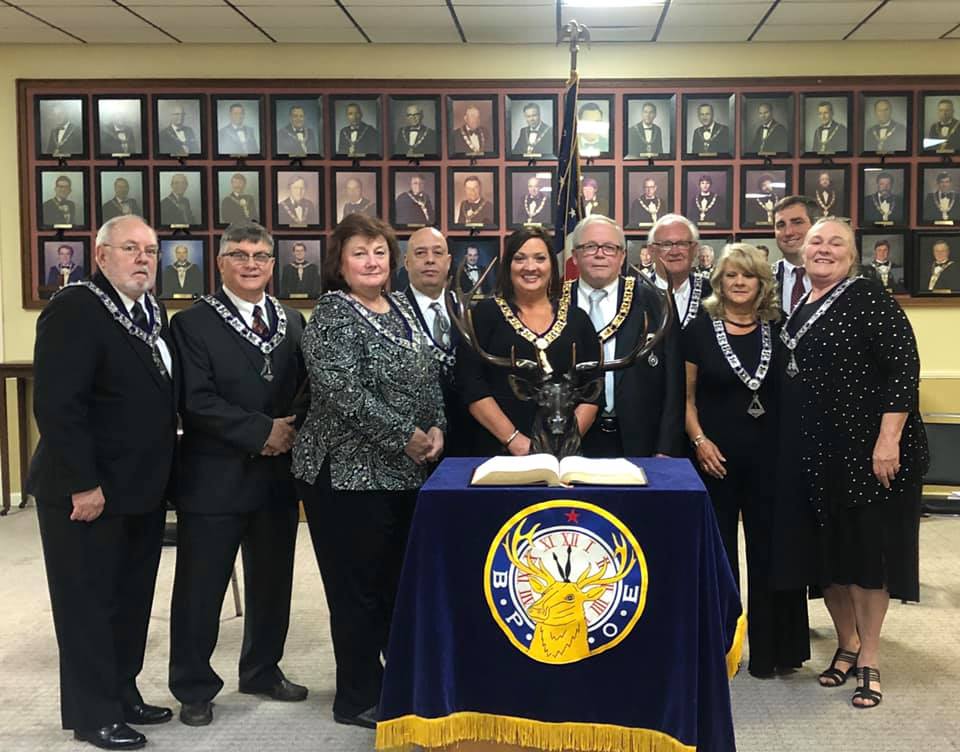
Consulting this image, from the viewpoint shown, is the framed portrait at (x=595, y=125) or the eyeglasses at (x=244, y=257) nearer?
the eyeglasses at (x=244, y=257)

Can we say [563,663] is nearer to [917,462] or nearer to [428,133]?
[917,462]

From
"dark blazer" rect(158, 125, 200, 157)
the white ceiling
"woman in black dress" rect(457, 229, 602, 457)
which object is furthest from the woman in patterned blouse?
"dark blazer" rect(158, 125, 200, 157)

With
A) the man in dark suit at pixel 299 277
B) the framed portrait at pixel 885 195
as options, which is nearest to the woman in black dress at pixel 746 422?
the framed portrait at pixel 885 195

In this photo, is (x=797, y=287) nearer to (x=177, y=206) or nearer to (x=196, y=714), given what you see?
(x=196, y=714)

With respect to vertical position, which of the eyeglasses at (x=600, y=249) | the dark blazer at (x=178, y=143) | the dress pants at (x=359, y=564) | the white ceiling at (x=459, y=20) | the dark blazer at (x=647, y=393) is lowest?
the dress pants at (x=359, y=564)

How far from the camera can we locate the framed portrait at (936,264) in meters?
6.36

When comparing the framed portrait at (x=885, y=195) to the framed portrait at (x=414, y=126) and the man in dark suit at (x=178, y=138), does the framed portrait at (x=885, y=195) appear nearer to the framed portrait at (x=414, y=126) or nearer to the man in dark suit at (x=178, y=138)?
the framed portrait at (x=414, y=126)

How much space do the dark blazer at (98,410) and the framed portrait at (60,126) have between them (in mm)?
3982

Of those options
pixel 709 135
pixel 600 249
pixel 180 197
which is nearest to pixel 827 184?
pixel 709 135

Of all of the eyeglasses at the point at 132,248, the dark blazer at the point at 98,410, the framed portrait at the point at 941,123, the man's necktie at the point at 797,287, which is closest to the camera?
the dark blazer at the point at 98,410

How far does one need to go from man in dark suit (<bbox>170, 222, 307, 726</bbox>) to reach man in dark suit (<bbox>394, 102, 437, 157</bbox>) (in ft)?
11.2

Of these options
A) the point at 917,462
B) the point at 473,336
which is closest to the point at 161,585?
the point at 473,336

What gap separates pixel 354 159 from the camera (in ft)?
21.2

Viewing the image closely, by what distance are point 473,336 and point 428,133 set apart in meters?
3.71
